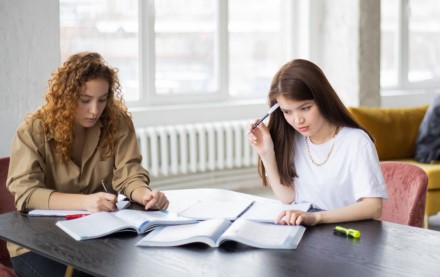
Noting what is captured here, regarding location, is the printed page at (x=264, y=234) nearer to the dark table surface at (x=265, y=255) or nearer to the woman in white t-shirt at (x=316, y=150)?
the dark table surface at (x=265, y=255)

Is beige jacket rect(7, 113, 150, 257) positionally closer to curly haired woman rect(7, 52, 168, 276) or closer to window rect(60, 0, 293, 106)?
curly haired woman rect(7, 52, 168, 276)

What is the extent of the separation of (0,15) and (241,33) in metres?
2.36

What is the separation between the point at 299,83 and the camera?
264 centimetres

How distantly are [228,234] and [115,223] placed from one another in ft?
1.39

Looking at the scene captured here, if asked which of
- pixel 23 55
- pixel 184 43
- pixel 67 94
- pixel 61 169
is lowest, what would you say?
pixel 61 169

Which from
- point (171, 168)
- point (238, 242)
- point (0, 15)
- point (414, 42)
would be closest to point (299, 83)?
point (238, 242)

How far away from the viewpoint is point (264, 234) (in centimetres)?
225

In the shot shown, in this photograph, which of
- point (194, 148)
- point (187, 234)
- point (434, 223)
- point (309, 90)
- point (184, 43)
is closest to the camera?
point (187, 234)

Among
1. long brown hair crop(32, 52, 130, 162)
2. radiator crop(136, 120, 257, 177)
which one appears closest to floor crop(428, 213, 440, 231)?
radiator crop(136, 120, 257, 177)

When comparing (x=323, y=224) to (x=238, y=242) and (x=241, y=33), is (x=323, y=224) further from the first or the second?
(x=241, y=33)

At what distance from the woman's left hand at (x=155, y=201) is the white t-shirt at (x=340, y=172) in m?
0.52

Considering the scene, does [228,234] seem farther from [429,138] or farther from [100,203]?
[429,138]

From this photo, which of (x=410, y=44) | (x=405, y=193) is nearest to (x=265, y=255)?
(x=405, y=193)

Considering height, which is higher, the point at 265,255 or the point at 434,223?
the point at 265,255
